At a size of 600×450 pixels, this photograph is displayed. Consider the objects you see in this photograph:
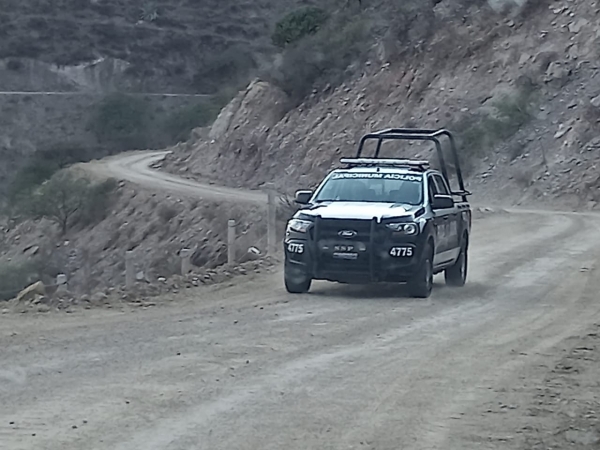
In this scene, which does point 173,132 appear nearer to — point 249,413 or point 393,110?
point 393,110

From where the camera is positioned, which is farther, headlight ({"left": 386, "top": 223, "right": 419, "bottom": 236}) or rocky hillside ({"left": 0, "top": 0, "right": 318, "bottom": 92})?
rocky hillside ({"left": 0, "top": 0, "right": 318, "bottom": 92})

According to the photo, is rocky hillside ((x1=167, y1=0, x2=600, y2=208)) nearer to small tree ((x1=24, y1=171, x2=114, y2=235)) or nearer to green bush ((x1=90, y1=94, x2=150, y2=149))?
small tree ((x1=24, y1=171, x2=114, y2=235))

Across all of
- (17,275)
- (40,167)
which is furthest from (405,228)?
(40,167)

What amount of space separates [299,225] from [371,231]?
3.27 ft

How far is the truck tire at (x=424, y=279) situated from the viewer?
1562cm

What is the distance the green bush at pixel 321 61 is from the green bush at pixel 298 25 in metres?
4.89

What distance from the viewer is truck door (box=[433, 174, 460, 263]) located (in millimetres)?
16844

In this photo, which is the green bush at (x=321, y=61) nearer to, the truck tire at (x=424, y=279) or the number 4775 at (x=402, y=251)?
the truck tire at (x=424, y=279)

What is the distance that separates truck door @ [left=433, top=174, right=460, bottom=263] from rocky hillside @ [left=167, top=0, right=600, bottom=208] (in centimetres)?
2541

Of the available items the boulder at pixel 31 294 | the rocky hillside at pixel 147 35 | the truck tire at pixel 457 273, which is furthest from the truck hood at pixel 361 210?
the rocky hillside at pixel 147 35

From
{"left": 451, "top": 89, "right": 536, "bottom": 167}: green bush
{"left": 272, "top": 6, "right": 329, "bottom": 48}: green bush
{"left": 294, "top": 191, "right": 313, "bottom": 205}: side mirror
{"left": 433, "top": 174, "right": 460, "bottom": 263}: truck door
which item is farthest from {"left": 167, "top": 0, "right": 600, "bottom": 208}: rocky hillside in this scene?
{"left": 294, "top": 191, "right": 313, "bottom": 205}: side mirror

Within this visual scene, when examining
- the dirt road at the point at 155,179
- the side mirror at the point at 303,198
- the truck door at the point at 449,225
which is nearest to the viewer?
the side mirror at the point at 303,198

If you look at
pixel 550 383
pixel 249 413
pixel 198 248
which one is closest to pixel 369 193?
pixel 550 383

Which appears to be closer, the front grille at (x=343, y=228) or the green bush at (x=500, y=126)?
the front grille at (x=343, y=228)
